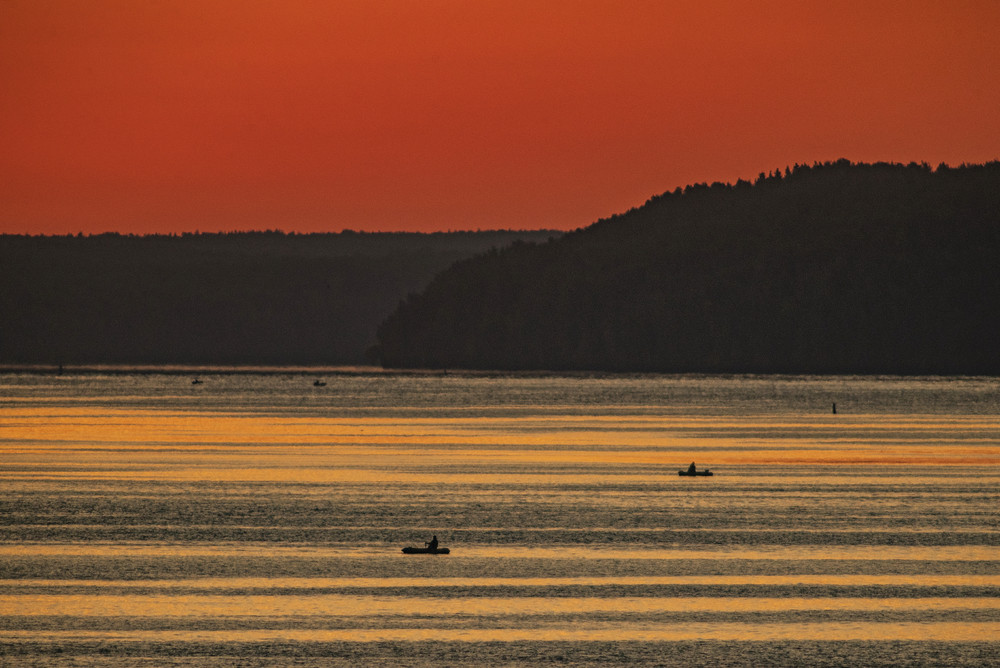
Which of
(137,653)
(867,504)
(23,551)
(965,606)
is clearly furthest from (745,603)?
(867,504)

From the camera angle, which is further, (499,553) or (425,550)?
(499,553)

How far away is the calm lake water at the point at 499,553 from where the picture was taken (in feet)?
83.4

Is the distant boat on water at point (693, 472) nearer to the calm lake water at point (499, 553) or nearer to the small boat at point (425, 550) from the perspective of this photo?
the calm lake water at point (499, 553)

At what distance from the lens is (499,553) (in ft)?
117

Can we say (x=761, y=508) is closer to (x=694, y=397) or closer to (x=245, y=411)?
(x=245, y=411)

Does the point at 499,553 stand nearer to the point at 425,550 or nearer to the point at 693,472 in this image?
the point at 425,550

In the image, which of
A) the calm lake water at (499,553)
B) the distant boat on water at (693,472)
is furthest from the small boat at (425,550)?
the distant boat on water at (693,472)

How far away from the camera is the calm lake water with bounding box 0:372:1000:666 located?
83.4 feet

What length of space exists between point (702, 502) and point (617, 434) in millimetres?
38878

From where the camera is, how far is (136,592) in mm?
30016

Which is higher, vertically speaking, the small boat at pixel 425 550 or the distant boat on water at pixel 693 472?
the distant boat on water at pixel 693 472

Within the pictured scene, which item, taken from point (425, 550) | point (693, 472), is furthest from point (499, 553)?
point (693, 472)

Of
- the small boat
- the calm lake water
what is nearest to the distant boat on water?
the calm lake water

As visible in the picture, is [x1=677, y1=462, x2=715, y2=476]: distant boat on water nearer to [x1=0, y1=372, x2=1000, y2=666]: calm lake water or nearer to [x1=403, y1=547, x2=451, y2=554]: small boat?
[x1=0, y1=372, x2=1000, y2=666]: calm lake water
